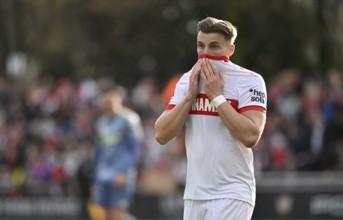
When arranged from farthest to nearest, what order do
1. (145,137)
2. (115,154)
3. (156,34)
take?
(156,34) < (145,137) < (115,154)

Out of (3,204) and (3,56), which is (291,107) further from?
(3,56)

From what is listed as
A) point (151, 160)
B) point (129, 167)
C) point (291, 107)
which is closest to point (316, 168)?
point (291, 107)

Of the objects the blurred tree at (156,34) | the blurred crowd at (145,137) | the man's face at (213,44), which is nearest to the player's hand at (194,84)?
the man's face at (213,44)

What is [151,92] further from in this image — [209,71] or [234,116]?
[234,116]

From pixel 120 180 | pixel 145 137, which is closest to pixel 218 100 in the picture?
pixel 120 180

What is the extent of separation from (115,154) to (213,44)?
7951mm

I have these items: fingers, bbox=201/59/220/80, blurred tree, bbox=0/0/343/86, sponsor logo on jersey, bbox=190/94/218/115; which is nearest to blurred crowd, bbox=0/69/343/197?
blurred tree, bbox=0/0/343/86

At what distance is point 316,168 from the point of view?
1981 centimetres

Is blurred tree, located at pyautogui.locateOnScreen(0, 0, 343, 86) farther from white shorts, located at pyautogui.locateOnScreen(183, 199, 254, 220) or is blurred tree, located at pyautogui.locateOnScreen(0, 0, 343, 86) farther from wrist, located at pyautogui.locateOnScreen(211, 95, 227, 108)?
wrist, located at pyautogui.locateOnScreen(211, 95, 227, 108)

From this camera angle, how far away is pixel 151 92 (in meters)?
25.0

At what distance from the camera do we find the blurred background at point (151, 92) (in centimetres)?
1961

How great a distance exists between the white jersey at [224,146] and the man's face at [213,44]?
0.24 ft

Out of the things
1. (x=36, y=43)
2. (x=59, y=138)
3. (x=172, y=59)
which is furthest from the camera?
(x=36, y=43)

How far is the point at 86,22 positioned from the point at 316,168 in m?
14.3
